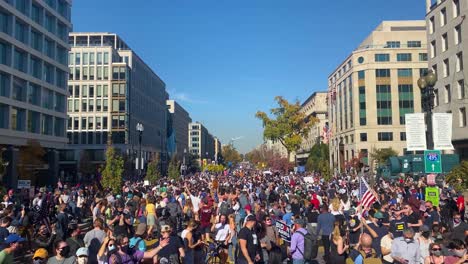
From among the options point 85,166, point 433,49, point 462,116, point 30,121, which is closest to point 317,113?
point 433,49

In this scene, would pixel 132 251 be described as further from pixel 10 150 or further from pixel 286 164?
pixel 286 164

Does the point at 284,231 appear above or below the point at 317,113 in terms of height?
A: below

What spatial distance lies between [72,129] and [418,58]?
63783 millimetres

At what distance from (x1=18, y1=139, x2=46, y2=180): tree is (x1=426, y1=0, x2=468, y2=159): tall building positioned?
4363cm

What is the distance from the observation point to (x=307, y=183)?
34.2 metres

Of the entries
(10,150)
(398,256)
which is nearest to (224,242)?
(398,256)

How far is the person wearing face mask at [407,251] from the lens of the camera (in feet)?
25.2

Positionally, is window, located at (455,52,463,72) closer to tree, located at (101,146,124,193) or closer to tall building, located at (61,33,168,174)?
tree, located at (101,146,124,193)

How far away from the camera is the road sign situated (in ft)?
38.9

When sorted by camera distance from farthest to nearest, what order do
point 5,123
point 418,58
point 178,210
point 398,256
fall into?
point 418,58
point 5,123
point 178,210
point 398,256

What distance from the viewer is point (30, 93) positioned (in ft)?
157

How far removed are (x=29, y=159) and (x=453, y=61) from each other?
44.9m

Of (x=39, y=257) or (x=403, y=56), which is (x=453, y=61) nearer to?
(x=403, y=56)

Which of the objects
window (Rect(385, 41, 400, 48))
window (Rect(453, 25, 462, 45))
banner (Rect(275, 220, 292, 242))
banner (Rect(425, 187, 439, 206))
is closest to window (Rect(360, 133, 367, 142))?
window (Rect(385, 41, 400, 48))
